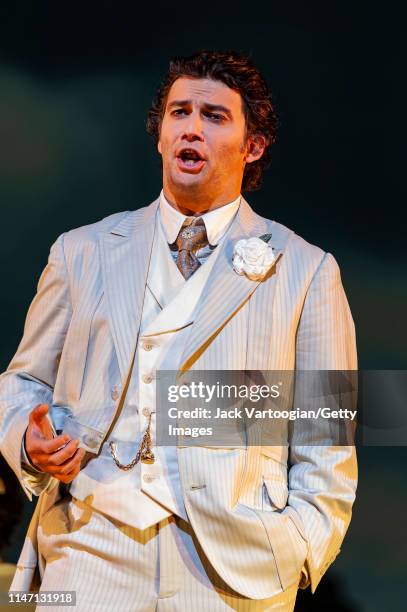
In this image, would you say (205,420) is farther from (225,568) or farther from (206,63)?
(206,63)

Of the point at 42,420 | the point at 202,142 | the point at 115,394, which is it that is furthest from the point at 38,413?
the point at 202,142

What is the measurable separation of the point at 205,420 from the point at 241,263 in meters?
0.36

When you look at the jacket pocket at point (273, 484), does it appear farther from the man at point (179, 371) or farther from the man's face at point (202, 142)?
the man's face at point (202, 142)

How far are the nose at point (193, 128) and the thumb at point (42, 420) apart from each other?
0.73 meters

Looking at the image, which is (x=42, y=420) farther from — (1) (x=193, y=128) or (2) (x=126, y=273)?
(1) (x=193, y=128)

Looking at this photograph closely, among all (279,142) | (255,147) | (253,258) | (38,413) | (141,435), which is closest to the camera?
(38,413)

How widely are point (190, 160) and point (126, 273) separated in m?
0.31

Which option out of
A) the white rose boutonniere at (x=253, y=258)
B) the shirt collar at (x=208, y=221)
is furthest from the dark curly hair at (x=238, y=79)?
the white rose boutonniere at (x=253, y=258)

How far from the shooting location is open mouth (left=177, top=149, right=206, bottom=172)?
239 centimetres

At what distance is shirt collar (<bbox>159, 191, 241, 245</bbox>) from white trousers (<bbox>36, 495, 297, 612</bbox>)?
2.15 ft

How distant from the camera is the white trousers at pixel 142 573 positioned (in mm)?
2113

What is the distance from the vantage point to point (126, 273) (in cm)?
232

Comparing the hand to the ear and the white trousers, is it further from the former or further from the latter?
the ear

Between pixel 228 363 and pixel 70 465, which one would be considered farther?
pixel 228 363
